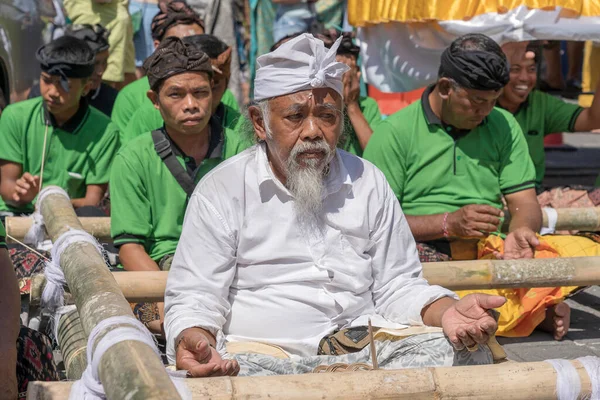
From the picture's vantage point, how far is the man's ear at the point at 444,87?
5203 mm

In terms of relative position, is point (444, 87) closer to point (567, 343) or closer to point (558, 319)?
point (558, 319)

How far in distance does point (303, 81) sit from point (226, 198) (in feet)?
1.73

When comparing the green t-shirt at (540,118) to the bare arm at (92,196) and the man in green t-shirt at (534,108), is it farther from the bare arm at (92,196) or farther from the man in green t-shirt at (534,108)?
the bare arm at (92,196)

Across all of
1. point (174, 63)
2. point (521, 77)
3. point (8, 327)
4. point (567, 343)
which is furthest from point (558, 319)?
point (8, 327)

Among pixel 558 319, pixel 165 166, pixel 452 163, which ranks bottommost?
pixel 558 319

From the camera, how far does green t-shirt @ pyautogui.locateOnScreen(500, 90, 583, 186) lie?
630 centimetres

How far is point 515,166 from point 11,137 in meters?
2.98

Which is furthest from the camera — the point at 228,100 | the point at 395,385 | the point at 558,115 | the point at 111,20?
the point at 111,20

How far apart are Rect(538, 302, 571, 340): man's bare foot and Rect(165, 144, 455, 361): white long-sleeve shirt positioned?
1584 mm

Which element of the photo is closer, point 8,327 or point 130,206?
point 8,327

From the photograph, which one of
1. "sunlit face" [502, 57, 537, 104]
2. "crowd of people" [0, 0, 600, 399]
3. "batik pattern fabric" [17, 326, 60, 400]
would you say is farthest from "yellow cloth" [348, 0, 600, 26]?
"batik pattern fabric" [17, 326, 60, 400]

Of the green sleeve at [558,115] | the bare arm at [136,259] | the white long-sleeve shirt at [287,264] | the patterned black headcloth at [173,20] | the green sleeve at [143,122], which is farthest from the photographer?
the patterned black headcloth at [173,20]

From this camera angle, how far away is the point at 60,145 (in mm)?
6090

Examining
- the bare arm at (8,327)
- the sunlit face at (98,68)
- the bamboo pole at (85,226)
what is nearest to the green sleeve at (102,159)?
the bamboo pole at (85,226)
